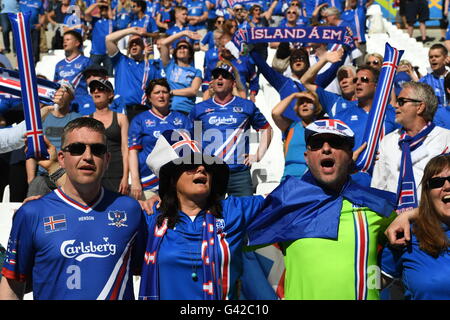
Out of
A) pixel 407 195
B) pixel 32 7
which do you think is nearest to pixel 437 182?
pixel 407 195

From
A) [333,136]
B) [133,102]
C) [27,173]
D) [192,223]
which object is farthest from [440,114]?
[133,102]

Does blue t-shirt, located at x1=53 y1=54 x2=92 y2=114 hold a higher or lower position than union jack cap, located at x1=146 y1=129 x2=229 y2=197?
higher

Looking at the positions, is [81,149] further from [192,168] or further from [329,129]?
[329,129]

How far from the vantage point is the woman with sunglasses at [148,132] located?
748 cm

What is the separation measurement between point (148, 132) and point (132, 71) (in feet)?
9.69

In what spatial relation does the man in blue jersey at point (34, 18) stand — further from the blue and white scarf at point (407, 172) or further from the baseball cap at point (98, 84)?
the blue and white scarf at point (407, 172)

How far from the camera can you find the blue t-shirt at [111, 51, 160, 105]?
33.8 ft

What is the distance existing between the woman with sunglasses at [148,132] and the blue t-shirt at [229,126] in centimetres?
24

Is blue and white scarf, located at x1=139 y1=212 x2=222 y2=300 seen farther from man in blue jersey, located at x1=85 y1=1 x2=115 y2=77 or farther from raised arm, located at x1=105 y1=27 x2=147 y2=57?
man in blue jersey, located at x1=85 y1=1 x2=115 y2=77

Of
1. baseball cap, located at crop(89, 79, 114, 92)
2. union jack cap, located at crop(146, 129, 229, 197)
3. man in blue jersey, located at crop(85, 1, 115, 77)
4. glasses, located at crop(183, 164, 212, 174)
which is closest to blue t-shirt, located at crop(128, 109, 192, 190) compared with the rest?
baseball cap, located at crop(89, 79, 114, 92)

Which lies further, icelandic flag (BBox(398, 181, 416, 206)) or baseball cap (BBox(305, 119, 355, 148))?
icelandic flag (BBox(398, 181, 416, 206))

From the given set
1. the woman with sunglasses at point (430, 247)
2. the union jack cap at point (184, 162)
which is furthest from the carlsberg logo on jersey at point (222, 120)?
the woman with sunglasses at point (430, 247)

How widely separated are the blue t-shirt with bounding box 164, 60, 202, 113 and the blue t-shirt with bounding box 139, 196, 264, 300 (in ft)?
19.2

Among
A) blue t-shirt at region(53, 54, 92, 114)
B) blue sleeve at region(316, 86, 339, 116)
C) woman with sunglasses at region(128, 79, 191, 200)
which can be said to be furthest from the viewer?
blue t-shirt at region(53, 54, 92, 114)
